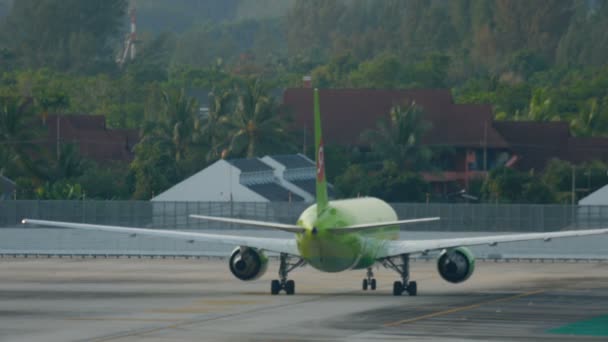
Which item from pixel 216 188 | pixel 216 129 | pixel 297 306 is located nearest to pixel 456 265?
pixel 297 306

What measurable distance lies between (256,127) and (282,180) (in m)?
11.8

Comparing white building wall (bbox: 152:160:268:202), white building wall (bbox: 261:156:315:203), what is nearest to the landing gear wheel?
white building wall (bbox: 152:160:268:202)

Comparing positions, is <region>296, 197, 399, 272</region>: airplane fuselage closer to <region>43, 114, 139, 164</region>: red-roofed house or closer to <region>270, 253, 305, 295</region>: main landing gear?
<region>270, 253, 305, 295</region>: main landing gear

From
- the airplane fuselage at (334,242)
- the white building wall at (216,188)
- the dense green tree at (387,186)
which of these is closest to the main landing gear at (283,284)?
the airplane fuselage at (334,242)

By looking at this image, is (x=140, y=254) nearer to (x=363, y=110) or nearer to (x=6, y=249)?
(x=6, y=249)

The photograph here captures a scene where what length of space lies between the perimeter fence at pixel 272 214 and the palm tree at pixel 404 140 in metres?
39.4

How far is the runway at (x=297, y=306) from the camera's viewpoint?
45594 mm

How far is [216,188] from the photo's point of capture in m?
105

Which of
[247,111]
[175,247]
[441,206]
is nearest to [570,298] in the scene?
[441,206]

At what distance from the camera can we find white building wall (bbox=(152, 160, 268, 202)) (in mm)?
103500

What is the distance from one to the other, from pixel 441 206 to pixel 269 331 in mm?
39164

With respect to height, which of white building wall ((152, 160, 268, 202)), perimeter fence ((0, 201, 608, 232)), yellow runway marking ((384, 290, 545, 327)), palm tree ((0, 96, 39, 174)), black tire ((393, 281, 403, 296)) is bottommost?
yellow runway marking ((384, 290, 545, 327))

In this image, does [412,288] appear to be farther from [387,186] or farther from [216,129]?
[216,129]

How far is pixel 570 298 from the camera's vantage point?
191ft
